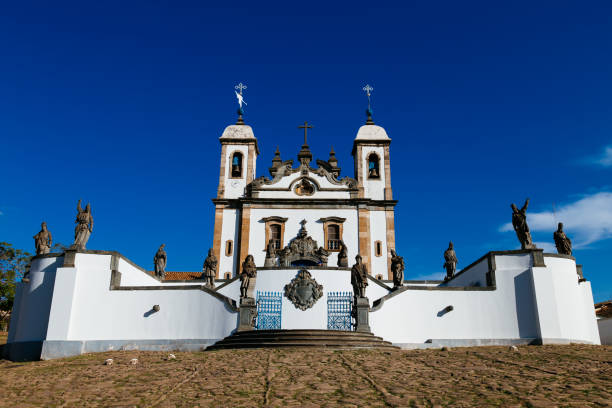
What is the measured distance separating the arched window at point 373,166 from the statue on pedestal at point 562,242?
14.6 m

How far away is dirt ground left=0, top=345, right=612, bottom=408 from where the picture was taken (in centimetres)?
748

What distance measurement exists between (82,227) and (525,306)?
50.9 feet

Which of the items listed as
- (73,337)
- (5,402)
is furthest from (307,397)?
(73,337)

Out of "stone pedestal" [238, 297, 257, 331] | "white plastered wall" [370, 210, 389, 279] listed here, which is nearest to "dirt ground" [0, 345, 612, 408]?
"stone pedestal" [238, 297, 257, 331]

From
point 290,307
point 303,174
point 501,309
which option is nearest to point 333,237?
point 303,174

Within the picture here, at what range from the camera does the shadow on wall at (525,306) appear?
652 inches

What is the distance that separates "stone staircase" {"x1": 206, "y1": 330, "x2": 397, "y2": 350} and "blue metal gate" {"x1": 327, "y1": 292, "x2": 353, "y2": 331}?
8.59 ft

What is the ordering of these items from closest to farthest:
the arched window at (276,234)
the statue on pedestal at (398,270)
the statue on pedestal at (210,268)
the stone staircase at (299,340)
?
the stone staircase at (299,340), the statue on pedestal at (398,270), the statue on pedestal at (210,268), the arched window at (276,234)

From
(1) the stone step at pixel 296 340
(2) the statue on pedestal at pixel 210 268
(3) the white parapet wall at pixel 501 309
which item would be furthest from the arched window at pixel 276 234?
(1) the stone step at pixel 296 340

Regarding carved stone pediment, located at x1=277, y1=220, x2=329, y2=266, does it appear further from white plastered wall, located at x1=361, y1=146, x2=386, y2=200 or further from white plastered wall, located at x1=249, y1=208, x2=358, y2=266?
white plastered wall, located at x1=361, y1=146, x2=386, y2=200

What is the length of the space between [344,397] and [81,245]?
12798mm

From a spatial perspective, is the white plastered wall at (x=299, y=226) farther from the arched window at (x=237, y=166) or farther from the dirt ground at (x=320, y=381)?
the dirt ground at (x=320, y=381)

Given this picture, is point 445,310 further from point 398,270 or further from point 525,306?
point 398,270

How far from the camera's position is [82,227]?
1745 cm
